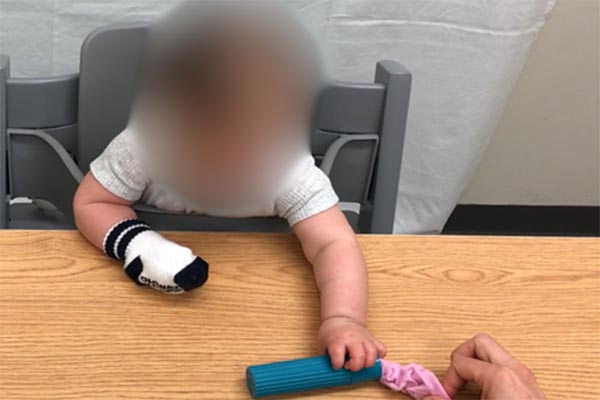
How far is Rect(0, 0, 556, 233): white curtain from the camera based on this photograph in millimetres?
954

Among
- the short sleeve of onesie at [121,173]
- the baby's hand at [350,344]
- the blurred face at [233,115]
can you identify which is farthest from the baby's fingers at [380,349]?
the short sleeve of onesie at [121,173]

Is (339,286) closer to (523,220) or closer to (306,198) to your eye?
(306,198)

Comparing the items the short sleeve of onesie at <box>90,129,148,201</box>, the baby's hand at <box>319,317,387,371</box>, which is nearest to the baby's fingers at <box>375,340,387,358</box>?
the baby's hand at <box>319,317,387,371</box>

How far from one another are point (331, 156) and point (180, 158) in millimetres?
314

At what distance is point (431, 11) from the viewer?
1024 mm

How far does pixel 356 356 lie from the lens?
429 millimetres

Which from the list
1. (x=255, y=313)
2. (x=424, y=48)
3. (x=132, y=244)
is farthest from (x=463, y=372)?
(x=424, y=48)

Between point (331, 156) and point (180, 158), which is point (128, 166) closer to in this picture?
point (180, 158)

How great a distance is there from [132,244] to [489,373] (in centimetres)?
26

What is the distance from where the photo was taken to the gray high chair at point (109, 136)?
0.68 metres

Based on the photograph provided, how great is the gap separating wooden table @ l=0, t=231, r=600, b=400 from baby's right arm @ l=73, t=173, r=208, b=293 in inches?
0.5

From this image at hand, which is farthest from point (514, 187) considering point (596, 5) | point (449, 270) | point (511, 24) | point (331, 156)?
point (449, 270)

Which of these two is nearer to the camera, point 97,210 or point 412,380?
point 412,380

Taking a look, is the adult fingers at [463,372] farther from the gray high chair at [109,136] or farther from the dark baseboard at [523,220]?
the dark baseboard at [523,220]
